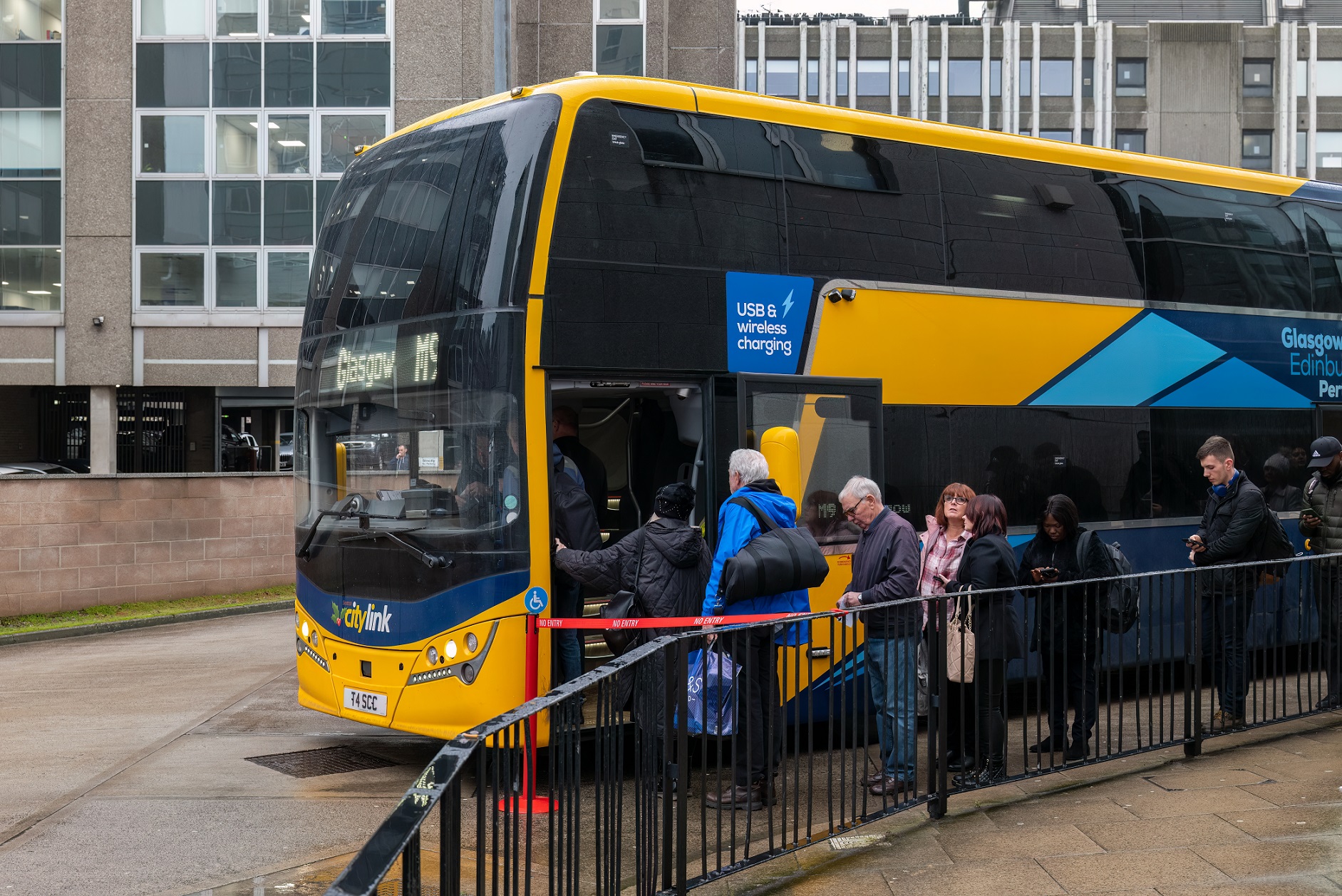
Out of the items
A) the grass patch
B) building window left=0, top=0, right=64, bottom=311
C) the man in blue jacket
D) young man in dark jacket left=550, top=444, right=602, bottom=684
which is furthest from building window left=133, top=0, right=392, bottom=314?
the man in blue jacket

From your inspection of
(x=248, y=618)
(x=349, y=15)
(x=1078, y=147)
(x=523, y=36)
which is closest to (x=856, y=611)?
(x=1078, y=147)

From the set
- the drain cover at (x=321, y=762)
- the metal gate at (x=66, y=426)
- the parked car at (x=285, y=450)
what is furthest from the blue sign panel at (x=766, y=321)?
the metal gate at (x=66, y=426)

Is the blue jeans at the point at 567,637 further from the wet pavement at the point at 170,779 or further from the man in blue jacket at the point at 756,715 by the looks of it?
the man in blue jacket at the point at 756,715

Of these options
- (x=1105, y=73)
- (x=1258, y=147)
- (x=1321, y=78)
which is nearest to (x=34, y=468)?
(x=1105, y=73)

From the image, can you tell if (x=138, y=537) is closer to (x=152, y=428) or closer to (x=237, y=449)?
(x=237, y=449)

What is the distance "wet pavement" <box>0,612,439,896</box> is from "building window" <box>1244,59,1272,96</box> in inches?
2342

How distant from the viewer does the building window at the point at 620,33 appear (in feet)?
108

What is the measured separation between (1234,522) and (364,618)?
5.34 meters

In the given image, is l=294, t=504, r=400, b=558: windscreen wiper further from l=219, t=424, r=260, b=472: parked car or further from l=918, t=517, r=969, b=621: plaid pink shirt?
l=219, t=424, r=260, b=472: parked car

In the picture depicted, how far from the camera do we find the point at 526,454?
711 centimetres

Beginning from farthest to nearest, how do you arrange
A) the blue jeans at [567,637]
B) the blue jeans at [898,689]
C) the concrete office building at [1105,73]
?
the concrete office building at [1105,73] < the blue jeans at [567,637] < the blue jeans at [898,689]

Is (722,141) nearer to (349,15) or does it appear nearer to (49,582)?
(49,582)

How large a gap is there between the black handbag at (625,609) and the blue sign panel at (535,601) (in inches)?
13.5

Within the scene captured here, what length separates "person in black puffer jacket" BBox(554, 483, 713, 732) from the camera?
6949mm
